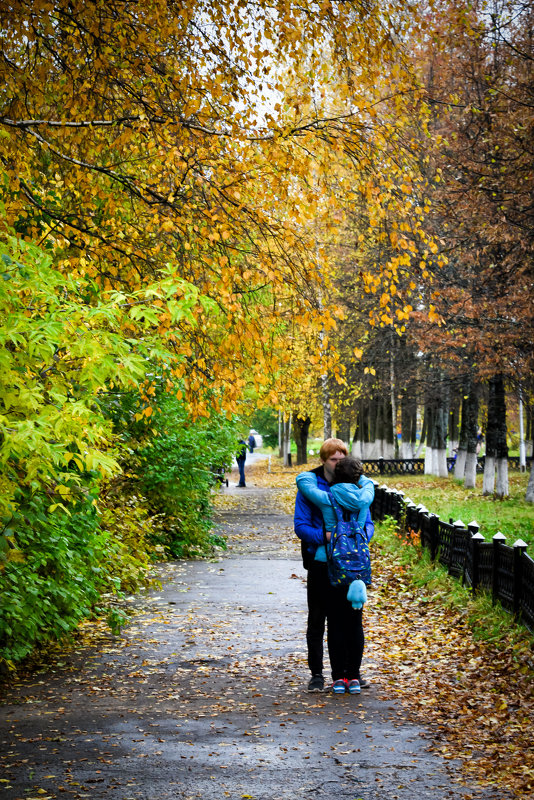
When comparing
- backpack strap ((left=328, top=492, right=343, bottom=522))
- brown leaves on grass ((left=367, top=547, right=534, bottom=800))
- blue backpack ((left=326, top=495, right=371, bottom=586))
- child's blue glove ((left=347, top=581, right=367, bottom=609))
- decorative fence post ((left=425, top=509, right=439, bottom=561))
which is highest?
backpack strap ((left=328, top=492, right=343, bottom=522))

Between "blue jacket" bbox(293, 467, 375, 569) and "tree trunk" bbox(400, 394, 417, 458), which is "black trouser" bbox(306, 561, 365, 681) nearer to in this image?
"blue jacket" bbox(293, 467, 375, 569)

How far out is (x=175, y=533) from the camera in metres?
16.1

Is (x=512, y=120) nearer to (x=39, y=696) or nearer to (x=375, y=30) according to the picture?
(x=375, y=30)

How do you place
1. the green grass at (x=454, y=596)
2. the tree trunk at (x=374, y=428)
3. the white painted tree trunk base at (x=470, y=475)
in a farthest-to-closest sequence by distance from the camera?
the tree trunk at (x=374, y=428) < the white painted tree trunk base at (x=470, y=475) < the green grass at (x=454, y=596)

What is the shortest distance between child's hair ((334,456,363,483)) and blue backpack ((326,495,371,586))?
183 mm

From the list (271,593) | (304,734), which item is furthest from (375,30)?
(271,593)

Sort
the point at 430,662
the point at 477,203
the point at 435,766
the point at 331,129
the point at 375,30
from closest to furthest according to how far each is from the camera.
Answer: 1. the point at 435,766
2. the point at 375,30
3. the point at 331,129
4. the point at 430,662
5. the point at 477,203

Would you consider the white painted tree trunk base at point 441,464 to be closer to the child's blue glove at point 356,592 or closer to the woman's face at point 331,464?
the woman's face at point 331,464

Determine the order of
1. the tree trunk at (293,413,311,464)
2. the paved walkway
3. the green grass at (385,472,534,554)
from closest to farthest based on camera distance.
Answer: the paved walkway
the green grass at (385,472,534,554)
the tree trunk at (293,413,311,464)

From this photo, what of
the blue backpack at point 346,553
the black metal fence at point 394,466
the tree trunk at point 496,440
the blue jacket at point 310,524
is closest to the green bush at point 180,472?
the blue jacket at point 310,524

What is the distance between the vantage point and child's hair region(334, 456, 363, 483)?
22.5ft

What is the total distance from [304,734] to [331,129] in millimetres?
4680

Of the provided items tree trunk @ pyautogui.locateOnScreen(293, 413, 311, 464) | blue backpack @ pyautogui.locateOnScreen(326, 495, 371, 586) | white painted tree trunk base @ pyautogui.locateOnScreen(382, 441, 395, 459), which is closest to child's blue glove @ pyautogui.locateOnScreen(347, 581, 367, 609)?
blue backpack @ pyautogui.locateOnScreen(326, 495, 371, 586)

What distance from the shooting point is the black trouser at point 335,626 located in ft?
22.7
